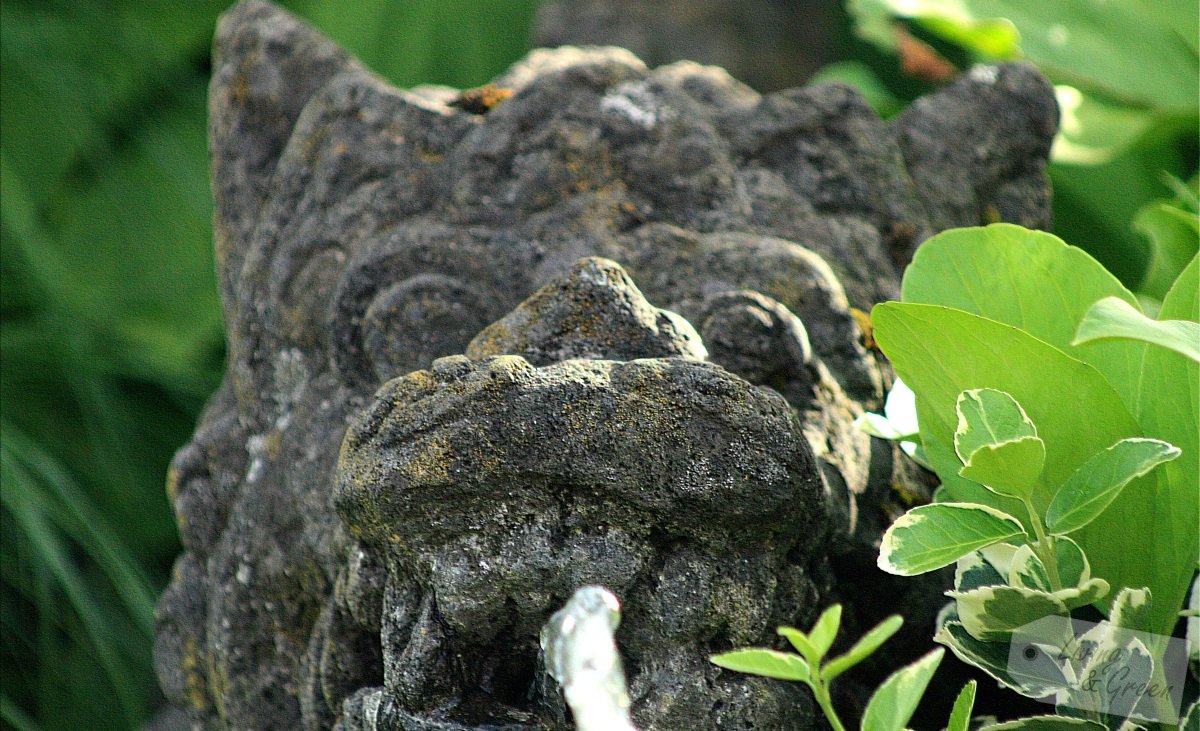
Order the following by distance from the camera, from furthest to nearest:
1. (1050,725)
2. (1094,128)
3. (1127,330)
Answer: (1094,128), (1050,725), (1127,330)

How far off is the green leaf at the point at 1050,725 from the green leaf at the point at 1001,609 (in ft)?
0.12

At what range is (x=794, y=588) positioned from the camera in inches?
22.4

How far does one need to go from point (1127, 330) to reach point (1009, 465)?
0.24 ft

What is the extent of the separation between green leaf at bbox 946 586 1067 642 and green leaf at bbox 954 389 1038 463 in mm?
60

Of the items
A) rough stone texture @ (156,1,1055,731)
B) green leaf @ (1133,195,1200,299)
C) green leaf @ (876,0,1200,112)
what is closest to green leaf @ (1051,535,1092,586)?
rough stone texture @ (156,1,1055,731)

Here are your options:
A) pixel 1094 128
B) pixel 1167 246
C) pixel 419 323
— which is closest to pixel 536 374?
pixel 419 323

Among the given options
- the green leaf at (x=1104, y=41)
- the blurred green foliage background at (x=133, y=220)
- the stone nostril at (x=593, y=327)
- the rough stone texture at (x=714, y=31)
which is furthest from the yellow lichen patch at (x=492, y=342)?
the rough stone texture at (x=714, y=31)

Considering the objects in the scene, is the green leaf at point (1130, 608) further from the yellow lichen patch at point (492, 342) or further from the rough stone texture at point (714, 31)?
the rough stone texture at point (714, 31)

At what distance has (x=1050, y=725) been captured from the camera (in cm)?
51

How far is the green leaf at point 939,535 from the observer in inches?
18.4

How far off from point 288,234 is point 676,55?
1114mm

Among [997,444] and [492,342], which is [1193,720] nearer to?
[997,444]

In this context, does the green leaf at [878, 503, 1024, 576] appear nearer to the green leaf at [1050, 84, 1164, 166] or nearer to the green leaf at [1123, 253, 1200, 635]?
the green leaf at [1123, 253, 1200, 635]

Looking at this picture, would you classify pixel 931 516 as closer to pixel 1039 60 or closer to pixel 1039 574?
pixel 1039 574
